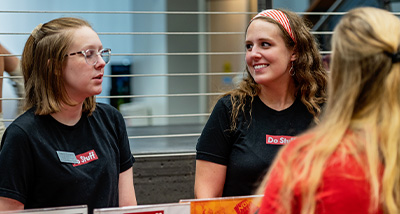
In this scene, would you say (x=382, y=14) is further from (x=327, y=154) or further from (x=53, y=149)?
(x=53, y=149)

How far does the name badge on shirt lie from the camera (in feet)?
5.11

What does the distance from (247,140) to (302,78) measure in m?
0.36

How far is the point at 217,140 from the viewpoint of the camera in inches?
72.8

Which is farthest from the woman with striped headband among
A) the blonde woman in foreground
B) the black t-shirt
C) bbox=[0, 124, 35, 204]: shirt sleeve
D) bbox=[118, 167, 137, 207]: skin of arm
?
the blonde woman in foreground

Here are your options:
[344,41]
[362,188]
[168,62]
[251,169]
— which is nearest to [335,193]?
[362,188]

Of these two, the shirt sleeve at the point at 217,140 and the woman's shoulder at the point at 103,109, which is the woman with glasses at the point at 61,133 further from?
the shirt sleeve at the point at 217,140

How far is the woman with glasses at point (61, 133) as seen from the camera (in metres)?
1.51

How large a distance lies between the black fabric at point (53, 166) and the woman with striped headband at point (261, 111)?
383 mm

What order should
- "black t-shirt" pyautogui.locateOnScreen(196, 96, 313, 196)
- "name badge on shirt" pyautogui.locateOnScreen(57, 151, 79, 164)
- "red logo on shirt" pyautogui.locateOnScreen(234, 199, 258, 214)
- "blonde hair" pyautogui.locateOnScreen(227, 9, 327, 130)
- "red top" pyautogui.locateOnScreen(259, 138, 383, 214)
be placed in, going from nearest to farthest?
"red top" pyautogui.locateOnScreen(259, 138, 383, 214) < "red logo on shirt" pyautogui.locateOnScreen(234, 199, 258, 214) < "name badge on shirt" pyautogui.locateOnScreen(57, 151, 79, 164) < "black t-shirt" pyautogui.locateOnScreen(196, 96, 313, 196) < "blonde hair" pyautogui.locateOnScreen(227, 9, 327, 130)

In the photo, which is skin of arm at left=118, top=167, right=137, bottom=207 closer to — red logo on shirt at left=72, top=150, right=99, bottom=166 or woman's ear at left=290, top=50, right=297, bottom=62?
red logo on shirt at left=72, top=150, right=99, bottom=166

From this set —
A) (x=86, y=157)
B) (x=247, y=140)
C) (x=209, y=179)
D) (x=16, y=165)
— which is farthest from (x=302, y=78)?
(x=16, y=165)

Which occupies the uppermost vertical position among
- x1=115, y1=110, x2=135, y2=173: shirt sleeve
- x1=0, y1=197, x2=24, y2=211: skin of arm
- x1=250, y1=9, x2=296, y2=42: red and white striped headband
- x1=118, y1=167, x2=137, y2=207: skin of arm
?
x1=250, y1=9, x2=296, y2=42: red and white striped headband

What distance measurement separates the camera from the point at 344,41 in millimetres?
923

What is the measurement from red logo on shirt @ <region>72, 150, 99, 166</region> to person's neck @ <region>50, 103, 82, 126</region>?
0.39ft
